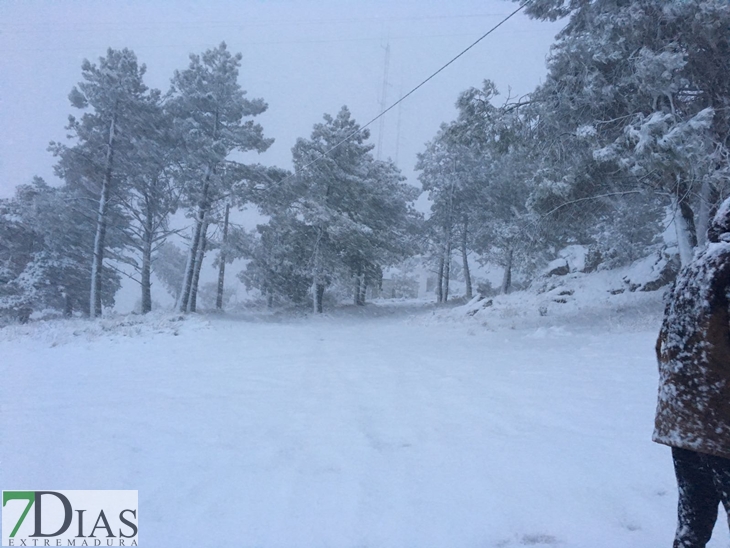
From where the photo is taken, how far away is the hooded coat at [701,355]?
1.57m

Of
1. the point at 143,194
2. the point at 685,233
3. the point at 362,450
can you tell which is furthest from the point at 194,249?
the point at 685,233

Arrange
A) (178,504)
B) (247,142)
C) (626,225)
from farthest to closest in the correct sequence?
(247,142)
(626,225)
(178,504)

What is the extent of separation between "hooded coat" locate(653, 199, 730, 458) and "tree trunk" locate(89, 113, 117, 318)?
19448 millimetres

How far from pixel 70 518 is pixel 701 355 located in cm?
375

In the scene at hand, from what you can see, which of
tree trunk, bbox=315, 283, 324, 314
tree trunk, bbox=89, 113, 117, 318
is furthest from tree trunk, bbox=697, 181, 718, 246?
tree trunk, bbox=89, 113, 117, 318

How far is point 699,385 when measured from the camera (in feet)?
5.41

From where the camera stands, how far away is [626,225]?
Result: 17.2 m

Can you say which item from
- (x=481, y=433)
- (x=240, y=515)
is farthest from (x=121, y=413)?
(x=481, y=433)

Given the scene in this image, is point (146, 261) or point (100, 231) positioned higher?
point (100, 231)

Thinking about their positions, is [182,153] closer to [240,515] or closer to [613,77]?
[613,77]

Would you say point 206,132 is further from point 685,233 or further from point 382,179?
point 685,233

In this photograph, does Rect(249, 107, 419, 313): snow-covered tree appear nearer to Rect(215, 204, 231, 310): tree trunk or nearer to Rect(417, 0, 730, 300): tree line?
Rect(215, 204, 231, 310): tree trunk

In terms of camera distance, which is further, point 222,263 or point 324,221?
point 222,263

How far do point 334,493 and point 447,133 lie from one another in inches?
398
